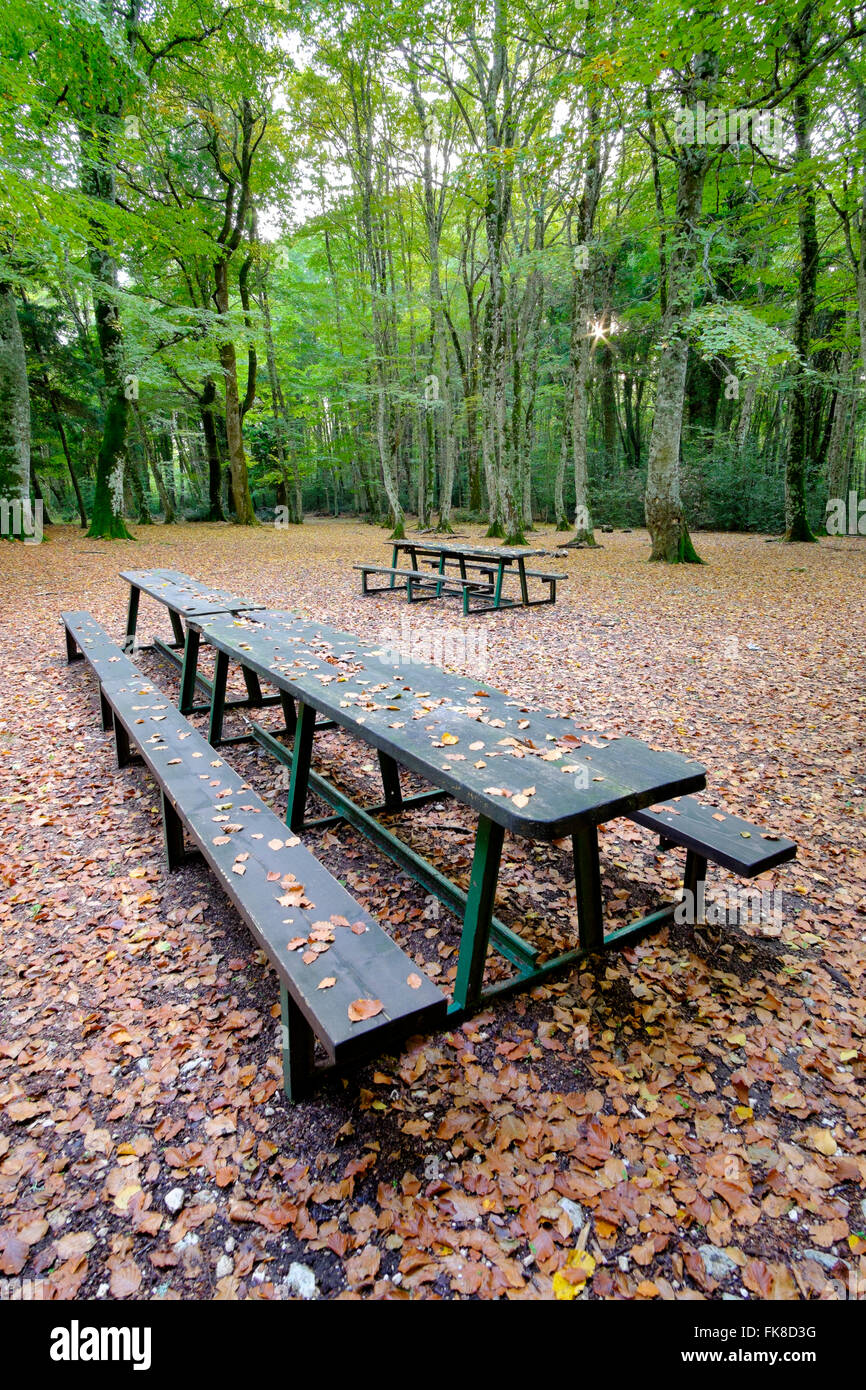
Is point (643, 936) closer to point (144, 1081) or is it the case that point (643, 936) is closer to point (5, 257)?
point (144, 1081)

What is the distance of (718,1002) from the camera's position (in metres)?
2.17

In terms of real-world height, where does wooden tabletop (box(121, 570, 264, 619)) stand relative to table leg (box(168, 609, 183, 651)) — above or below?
above

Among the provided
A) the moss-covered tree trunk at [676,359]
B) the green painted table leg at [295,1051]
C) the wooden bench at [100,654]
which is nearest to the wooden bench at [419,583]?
the wooden bench at [100,654]

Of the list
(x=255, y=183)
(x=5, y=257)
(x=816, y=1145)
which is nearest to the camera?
(x=816, y=1145)

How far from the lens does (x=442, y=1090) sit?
72.8 inches

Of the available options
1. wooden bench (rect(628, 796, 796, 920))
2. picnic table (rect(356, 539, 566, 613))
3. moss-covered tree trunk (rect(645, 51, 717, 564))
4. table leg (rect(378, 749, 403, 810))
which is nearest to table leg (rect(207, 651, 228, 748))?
table leg (rect(378, 749, 403, 810))

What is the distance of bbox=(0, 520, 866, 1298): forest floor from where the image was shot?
145 centimetres

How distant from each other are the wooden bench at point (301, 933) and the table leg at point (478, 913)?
0.13 m

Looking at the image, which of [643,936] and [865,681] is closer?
[643,936]

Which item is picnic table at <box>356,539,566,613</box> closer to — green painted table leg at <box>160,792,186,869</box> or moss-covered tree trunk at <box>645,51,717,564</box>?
moss-covered tree trunk at <box>645,51,717,564</box>

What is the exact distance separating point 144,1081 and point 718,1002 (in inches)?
73.5

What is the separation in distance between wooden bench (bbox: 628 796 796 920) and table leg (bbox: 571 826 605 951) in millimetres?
227

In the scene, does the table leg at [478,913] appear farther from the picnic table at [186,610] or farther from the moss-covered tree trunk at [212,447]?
the moss-covered tree trunk at [212,447]

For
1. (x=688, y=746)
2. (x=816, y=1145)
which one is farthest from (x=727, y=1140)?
(x=688, y=746)
